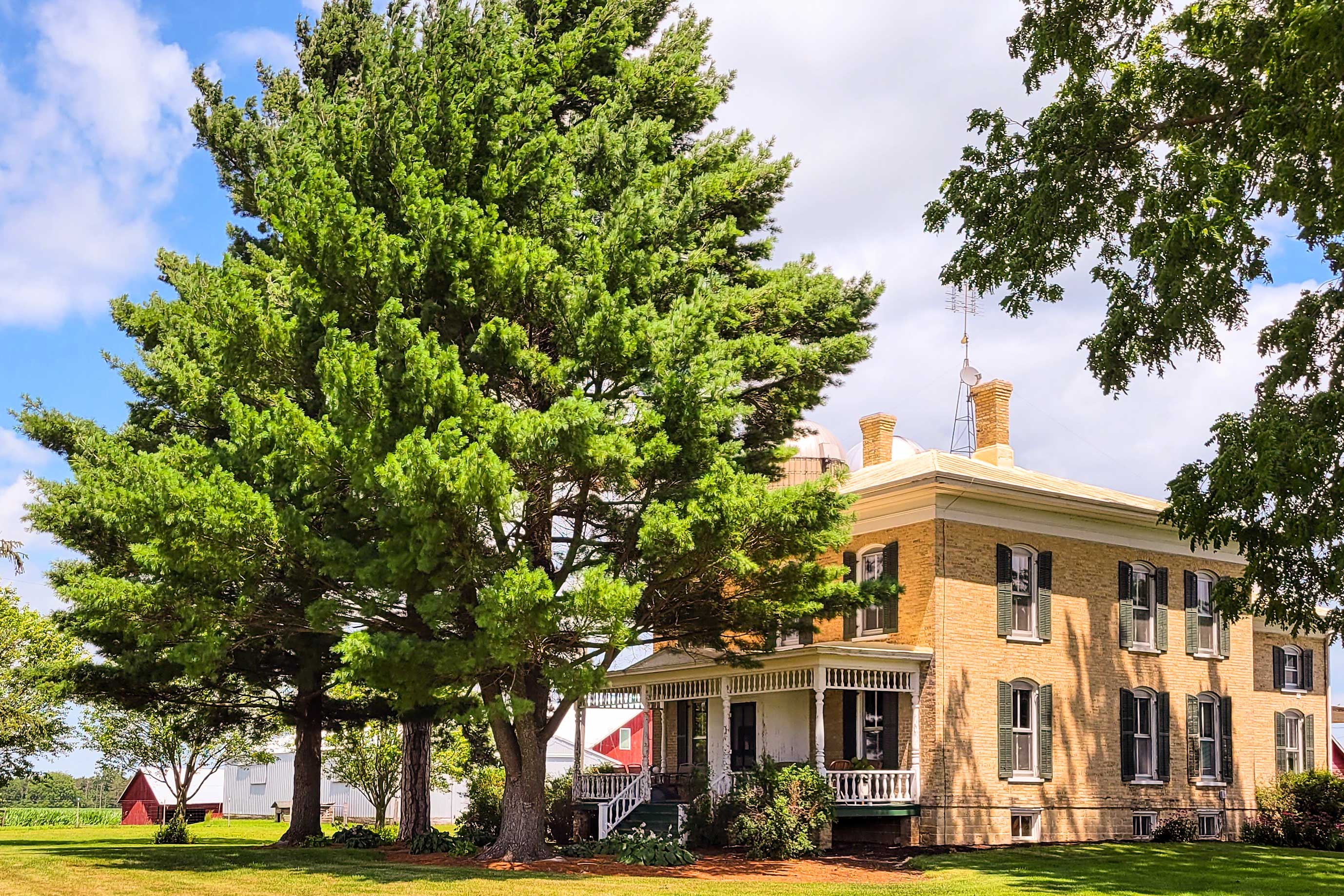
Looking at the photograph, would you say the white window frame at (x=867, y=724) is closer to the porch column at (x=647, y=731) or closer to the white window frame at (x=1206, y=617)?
the porch column at (x=647, y=731)

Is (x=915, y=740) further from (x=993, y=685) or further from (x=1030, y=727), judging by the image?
(x=1030, y=727)

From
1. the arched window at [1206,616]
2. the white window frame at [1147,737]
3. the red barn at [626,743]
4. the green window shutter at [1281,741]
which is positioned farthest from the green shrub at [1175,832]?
the red barn at [626,743]

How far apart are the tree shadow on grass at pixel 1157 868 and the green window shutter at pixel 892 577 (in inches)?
179

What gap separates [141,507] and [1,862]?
7522 mm

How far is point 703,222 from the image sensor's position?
23.2 metres

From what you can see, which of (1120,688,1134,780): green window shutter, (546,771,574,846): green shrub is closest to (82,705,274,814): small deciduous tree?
(546,771,574,846): green shrub

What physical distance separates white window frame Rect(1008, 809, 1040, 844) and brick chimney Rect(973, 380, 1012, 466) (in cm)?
829

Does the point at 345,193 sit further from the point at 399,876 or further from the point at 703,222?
the point at 399,876

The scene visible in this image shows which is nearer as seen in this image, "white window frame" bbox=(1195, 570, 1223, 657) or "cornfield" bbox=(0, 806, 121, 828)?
"white window frame" bbox=(1195, 570, 1223, 657)

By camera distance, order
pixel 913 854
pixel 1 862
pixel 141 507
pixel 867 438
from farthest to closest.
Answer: pixel 867 438
pixel 913 854
pixel 1 862
pixel 141 507

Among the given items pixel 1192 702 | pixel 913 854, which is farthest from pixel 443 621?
pixel 1192 702

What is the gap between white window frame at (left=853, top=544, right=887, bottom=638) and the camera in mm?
26516

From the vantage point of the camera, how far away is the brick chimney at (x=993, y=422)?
30891 mm

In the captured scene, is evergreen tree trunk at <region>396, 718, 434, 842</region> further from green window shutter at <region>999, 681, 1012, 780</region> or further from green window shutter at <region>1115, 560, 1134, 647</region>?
green window shutter at <region>1115, 560, 1134, 647</region>
